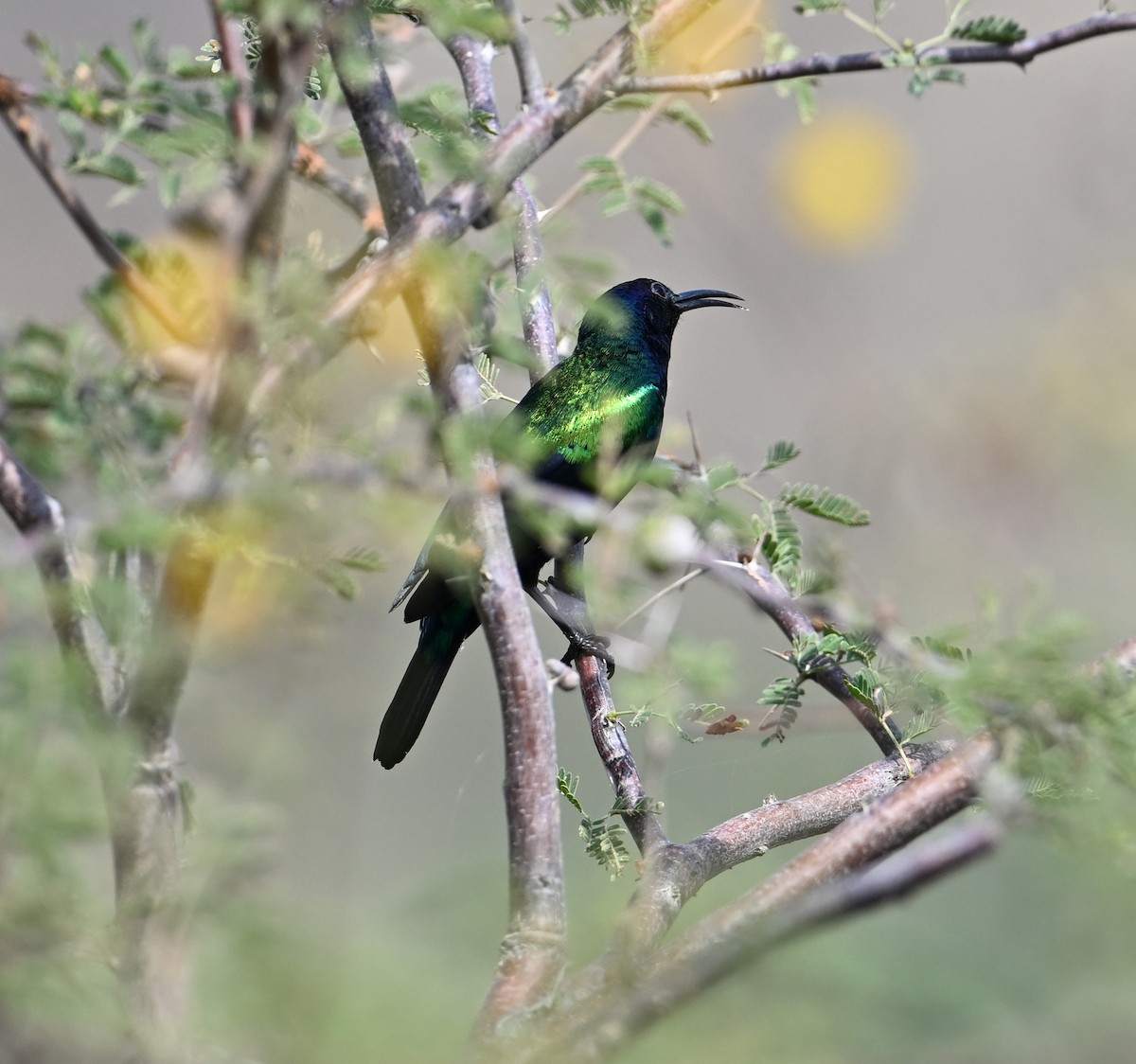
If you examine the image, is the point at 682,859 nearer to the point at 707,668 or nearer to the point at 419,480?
the point at 707,668

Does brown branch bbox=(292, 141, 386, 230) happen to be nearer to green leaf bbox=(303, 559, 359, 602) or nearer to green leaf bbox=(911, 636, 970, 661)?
green leaf bbox=(303, 559, 359, 602)

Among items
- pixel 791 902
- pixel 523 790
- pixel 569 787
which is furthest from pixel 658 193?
pixel 791 902

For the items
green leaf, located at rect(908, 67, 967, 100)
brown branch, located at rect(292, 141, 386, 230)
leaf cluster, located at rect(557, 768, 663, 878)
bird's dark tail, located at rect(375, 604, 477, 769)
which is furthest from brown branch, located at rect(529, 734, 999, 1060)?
bird's dark tail, located at rect(375, 604, 477, 769)

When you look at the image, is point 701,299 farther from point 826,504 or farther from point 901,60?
point 901,60

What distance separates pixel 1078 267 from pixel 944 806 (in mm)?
4094

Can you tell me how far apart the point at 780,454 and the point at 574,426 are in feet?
5.88

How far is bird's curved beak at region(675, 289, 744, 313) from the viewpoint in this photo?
17.0 feet

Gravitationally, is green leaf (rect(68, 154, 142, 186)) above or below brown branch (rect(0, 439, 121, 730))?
above

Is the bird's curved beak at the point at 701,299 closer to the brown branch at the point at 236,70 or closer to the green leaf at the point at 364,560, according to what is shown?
the brown branch at the point at 236,70

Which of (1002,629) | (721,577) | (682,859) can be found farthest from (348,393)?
(1002,629)

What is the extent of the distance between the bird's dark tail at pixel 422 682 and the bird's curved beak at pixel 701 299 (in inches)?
79.2

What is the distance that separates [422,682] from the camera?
12.9 feet

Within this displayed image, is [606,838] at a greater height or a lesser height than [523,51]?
lesser

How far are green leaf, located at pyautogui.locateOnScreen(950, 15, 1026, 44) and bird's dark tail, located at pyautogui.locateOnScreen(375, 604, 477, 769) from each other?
2290 millimetres
